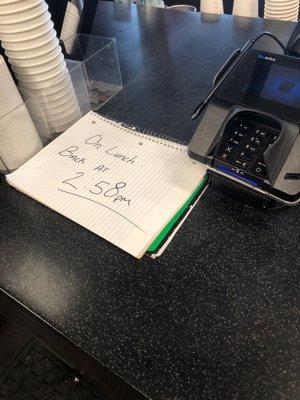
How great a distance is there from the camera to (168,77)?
71 cm

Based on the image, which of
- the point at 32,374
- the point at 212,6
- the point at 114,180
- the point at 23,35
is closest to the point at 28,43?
the point at 23,35

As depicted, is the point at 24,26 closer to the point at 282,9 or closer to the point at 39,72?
the point at 39,72

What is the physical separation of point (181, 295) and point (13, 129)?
0.34 meters

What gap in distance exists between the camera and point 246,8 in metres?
0.86

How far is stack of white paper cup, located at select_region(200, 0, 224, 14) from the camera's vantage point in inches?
35.3

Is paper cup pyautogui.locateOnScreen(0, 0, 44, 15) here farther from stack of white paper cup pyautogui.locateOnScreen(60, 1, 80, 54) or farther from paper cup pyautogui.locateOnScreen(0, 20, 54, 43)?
stack of white paper cup pyautogui.locateOnScreen(60, 1, 80, 54)

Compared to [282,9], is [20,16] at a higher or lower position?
higher

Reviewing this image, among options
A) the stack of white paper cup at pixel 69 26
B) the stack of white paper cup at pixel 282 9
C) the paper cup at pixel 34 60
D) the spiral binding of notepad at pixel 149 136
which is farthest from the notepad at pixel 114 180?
the stack of white paper cup at pixel 282 9

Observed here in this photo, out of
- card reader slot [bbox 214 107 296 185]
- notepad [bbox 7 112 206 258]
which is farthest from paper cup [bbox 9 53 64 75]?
card reader slot [bbox 214 107 296 185]

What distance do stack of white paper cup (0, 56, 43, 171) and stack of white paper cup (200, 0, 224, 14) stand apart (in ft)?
2.19

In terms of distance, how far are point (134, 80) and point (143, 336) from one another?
0.55m

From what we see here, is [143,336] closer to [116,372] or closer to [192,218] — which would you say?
[116,372]

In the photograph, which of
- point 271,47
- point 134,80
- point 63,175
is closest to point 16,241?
point 63,175

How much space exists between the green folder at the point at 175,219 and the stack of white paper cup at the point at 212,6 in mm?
674
